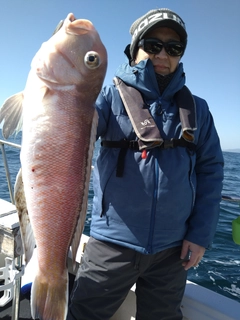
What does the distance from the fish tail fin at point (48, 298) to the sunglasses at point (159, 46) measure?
1.87 metres

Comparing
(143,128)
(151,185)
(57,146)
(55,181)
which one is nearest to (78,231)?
(55,181)

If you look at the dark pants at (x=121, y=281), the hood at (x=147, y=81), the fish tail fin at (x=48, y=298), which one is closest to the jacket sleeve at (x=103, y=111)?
the hood at (x=147, y=81)

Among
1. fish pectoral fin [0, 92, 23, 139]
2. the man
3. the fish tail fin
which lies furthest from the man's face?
the fish tail fin

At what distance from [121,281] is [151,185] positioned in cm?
78

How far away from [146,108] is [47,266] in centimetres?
138

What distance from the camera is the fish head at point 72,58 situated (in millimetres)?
1540

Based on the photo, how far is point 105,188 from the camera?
2125 millimetres

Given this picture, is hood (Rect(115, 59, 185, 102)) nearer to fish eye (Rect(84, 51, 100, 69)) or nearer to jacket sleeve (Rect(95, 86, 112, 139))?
jacket sleeve (Rect(95, 86, 112, 139))

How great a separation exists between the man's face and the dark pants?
1.55 m

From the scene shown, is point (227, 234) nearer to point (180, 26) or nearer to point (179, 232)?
point (179, 232)

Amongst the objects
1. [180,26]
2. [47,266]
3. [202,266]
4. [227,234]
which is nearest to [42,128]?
[47,266]

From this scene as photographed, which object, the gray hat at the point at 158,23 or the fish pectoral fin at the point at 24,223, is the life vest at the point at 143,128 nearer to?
the gray hat at the point at 158,23

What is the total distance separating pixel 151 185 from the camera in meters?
2.08

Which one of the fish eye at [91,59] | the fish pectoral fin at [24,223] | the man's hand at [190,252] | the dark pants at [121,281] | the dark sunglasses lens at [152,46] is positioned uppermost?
the dark sunglasses lens at [152,46]
